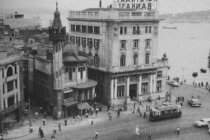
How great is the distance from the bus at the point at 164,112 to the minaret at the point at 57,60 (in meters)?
16.2

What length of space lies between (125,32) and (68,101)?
18.4 meters

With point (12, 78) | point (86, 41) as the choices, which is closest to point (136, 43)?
point (86, 41)

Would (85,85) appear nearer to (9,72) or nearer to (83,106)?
(83,106)

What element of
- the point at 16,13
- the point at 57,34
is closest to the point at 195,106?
the point at 57,34

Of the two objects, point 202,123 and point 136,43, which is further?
point 136,43

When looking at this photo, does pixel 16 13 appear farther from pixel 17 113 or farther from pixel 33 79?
pixel 17 113

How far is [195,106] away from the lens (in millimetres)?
68562

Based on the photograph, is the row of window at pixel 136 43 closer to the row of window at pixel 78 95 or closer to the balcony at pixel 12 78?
the row of window at pixel 78 95

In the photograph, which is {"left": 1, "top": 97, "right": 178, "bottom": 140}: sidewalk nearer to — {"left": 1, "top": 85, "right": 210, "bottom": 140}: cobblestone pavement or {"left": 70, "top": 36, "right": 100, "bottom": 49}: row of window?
{"left": 1, "top": 85, "right": 210, "bottom": 140}: cobblestone pavement

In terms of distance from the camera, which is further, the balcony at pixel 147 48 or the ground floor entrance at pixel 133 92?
the ground floor entrance at pixel 133 92

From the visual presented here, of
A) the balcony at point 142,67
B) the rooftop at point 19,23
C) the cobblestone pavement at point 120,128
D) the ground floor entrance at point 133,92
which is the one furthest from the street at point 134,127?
the rooftop at point 19,23

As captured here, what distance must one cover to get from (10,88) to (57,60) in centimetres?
921

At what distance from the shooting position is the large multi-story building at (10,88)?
50.5 meters

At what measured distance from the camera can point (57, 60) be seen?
57062 millimetres
